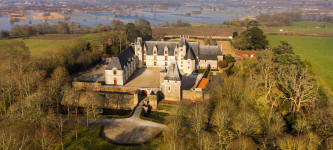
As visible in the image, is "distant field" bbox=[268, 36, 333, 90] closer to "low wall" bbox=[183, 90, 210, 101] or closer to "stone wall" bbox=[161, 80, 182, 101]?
"low wall" bbox=[183, 90, 210, 101]

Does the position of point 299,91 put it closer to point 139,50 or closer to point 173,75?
point 173,75

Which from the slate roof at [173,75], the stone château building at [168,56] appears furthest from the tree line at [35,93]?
the slate roof at [173,75]

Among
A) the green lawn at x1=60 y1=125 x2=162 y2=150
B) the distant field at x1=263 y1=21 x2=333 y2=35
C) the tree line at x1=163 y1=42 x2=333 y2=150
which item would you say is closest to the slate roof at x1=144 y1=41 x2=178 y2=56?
the tree line at x1=163 y1=42 x2=333 y2=150

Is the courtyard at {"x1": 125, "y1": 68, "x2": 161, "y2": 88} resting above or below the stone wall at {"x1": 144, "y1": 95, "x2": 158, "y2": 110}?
above

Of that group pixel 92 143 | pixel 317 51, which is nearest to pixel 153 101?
pixel 92 143

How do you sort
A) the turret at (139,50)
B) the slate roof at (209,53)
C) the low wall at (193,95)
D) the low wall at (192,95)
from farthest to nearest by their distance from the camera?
the slate roof at (209,53)
the turret at (139,50)
the low wall at (192,95)
the low wall at (193,95)

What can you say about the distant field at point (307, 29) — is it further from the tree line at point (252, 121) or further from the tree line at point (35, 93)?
the tree line at point (35, 93)
